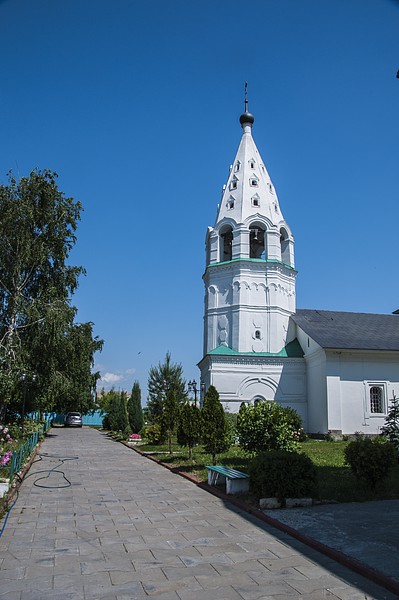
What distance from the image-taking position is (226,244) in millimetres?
36844

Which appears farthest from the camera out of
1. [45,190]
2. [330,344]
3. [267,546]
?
[330,344]

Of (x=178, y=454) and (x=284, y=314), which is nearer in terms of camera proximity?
(x=178, y=454)

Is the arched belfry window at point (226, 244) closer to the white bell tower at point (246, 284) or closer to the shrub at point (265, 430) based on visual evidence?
the white bell tower at point (246, 284)

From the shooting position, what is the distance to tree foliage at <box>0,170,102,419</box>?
2292 cm

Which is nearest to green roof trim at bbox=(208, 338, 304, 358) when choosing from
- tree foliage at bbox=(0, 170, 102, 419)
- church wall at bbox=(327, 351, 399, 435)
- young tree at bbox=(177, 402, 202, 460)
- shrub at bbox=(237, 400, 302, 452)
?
church wall at bbox=(327, 351, 399, 435)

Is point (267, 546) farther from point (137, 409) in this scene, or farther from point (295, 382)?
point (137, 409)

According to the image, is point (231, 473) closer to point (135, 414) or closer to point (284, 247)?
point (135, 414)

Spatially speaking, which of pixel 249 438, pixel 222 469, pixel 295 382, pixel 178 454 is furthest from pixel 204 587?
pixel 295 382

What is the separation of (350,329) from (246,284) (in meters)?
7.50

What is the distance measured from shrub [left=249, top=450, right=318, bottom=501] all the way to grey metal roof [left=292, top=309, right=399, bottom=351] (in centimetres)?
2020

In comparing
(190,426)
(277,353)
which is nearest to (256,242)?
(277,353)

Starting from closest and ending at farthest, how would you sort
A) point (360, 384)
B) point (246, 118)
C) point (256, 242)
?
point (360, 384) → point (256, 242) → point (246, 118)

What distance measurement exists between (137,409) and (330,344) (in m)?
14.2

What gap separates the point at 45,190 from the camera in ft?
82.4
